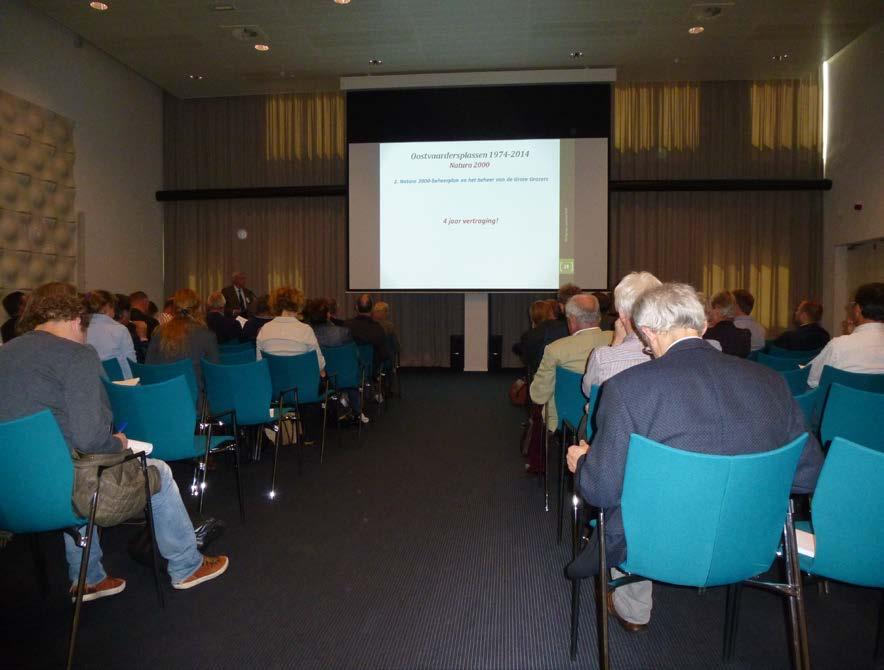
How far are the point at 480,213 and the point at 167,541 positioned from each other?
7375 millimetres

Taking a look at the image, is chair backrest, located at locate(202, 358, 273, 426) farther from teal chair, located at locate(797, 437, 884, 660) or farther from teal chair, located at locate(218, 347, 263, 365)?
teal chair, located at locate(797, 437, 884, 660)

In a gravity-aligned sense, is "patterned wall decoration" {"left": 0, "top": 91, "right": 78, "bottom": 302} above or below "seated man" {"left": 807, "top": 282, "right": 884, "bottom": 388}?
above

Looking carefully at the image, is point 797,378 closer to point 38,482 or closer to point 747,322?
point 747,322

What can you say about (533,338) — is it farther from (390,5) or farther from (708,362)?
(390,5)

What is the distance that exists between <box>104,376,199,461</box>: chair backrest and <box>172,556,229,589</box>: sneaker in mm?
548

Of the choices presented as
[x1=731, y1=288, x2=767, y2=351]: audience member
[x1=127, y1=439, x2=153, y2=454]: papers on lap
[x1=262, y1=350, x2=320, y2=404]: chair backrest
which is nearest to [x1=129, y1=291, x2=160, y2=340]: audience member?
[x1=262, y1=350, x2=320, y2=404]: chair backrest

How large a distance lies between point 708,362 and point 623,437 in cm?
31

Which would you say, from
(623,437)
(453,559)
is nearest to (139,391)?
(453,559)

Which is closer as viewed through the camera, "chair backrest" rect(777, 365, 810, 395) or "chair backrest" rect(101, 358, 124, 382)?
"chair backrest" rect(777, 365, 810, 395)

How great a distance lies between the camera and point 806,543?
6.77ft

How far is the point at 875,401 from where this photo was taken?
8.98 feet

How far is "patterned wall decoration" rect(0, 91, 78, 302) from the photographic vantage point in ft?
24.0

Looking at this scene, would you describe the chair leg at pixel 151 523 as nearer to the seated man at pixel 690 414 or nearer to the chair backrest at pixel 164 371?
the chair backrest at pixel 164 371

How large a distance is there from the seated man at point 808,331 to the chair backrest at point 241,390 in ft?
15.3
